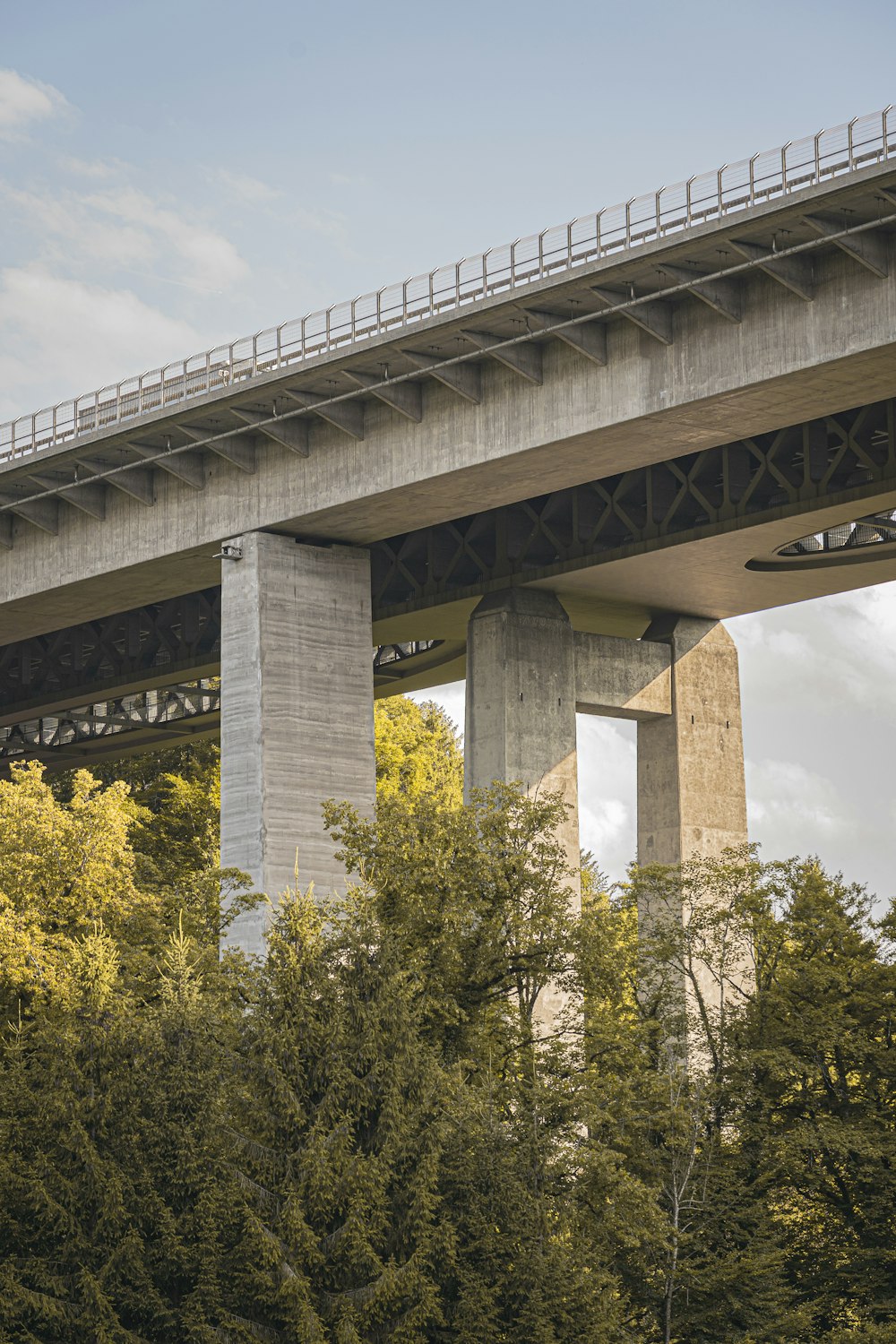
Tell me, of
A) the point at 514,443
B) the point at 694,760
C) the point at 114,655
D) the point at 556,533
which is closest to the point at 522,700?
the point at 556,533

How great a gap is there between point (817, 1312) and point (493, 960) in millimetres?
7301

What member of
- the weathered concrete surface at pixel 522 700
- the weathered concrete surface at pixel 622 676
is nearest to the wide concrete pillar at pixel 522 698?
the weathered concrete surface at pixel 522 700

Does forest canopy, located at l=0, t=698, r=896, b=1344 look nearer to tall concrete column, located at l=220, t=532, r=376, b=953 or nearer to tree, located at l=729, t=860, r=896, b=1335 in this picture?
tree, located at l=729, t=860, r=896, b=1335

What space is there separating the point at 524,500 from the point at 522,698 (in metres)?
5.19

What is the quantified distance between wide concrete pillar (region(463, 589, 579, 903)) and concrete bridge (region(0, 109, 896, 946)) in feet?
0.26

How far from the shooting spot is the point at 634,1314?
32.9 m

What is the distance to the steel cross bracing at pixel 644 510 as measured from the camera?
43688 mm

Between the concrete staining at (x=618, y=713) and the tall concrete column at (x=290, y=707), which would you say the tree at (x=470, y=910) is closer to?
the tall concrete column at (x=290, y=707)

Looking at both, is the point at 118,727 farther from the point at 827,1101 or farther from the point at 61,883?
the point at 827,1101

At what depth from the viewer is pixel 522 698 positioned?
50.0m

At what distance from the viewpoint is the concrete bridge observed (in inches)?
1459

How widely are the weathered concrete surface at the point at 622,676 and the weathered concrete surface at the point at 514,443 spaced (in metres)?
2.21

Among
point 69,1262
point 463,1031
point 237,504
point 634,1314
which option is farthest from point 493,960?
point 237,504

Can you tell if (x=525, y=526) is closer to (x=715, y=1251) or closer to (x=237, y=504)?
(x=237, y=504)
